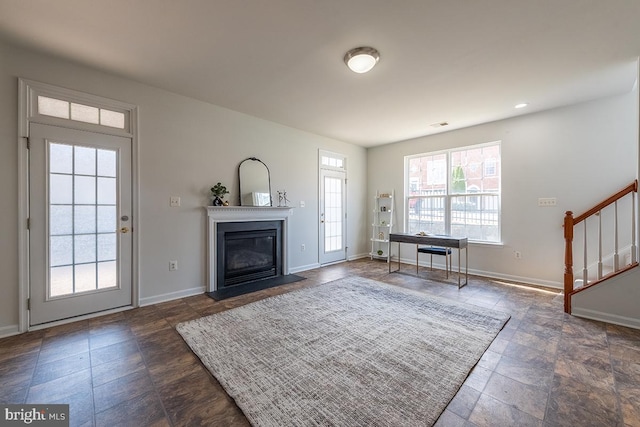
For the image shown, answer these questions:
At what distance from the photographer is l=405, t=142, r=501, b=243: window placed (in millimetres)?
4543

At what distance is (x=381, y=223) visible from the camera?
6.05 metres

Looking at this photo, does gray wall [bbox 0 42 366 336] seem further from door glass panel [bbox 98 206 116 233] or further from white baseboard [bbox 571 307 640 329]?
white baseboard [bbox 571 307 640 329]

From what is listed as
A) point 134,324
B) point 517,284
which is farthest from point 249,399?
point 517,284

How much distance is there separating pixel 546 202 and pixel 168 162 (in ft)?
18.1

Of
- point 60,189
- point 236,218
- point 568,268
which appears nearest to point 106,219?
point 60,189

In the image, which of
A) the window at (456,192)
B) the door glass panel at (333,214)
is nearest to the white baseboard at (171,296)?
the door glass panel at (333,214)

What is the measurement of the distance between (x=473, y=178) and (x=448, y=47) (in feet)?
9.84

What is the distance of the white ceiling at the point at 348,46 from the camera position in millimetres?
1952

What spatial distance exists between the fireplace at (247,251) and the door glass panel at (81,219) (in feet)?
4.12

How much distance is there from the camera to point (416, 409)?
1.52 m

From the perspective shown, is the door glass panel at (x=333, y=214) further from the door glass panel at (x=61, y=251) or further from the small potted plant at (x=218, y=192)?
the door glass panel at (x=61, y=251)

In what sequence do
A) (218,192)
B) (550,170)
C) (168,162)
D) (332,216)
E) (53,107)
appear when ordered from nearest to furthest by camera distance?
(53,107), (168,162), (218,192), (550,170), (332,216)

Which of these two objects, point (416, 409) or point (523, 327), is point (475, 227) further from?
point (416, 409)

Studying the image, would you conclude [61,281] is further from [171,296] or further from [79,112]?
[79,112]
